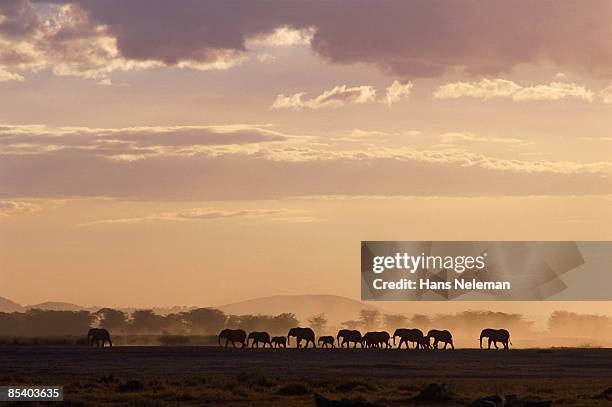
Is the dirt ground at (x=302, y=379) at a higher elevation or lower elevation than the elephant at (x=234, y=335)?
lower

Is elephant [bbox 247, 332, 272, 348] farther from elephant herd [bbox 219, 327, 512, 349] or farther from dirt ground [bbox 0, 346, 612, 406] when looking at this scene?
dirt ground [bbox 0, 346, 612, 406]

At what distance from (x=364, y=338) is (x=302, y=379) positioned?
87.3m

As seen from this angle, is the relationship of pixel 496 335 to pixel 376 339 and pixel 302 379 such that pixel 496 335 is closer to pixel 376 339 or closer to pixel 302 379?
pixel 376 339

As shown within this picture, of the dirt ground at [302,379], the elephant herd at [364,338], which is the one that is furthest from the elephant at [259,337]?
the dirt ground at [302,379]

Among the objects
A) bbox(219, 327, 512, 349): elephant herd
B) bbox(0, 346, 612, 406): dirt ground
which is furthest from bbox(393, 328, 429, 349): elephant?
bbox(0, 346, 612, 406): dirt ground

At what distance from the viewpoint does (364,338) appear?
155 meters

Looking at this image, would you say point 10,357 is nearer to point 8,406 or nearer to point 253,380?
point 253,380

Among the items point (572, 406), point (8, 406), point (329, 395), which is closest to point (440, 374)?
point (329, 395)

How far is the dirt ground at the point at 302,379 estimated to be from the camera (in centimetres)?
5453

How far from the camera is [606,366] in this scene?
92.6 metres

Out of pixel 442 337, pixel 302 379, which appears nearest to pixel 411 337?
pixel 442 337

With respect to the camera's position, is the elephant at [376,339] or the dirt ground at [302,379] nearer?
the dirt ground at [302,379]

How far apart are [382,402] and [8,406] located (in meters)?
14.6

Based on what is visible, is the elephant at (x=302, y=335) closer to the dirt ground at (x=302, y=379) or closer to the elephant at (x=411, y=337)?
the elephant at (x=411, y=337)
